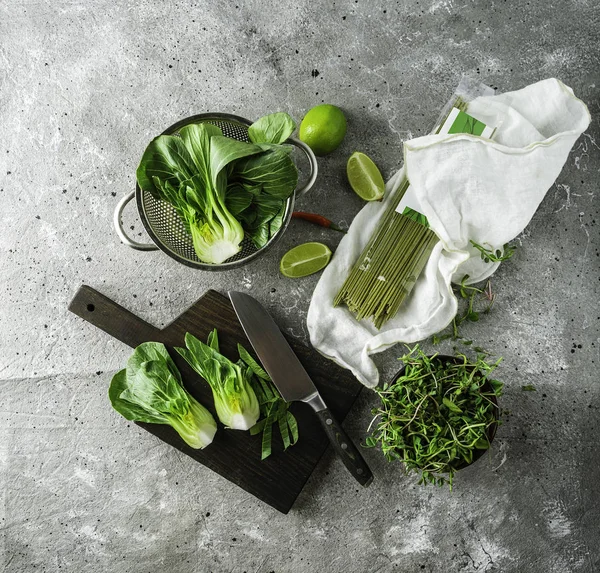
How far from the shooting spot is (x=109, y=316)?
1744mm

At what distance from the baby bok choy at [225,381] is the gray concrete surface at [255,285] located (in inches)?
7.0

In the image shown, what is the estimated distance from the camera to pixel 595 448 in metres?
1.70

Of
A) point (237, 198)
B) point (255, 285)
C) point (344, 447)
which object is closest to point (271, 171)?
point (237, 198)

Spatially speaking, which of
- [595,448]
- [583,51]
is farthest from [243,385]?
[583,51]

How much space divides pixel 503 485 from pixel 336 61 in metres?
1.47

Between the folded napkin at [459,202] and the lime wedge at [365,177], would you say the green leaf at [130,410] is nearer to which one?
the folded napkin at [459,202]

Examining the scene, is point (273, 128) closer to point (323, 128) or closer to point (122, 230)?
point (323, 128)

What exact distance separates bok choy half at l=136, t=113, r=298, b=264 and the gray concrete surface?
24 centimetres

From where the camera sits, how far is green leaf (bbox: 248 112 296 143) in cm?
151

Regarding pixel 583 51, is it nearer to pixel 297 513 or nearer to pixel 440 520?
pixel 440 520

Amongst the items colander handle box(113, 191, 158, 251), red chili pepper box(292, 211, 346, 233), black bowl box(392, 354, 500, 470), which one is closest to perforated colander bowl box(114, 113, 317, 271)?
colander handle box(113, 191, 158, 251)

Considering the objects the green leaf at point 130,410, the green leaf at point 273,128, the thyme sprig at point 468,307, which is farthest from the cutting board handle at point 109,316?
the thyme sprig at point 468,307

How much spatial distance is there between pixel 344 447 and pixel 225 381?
41 centimetres

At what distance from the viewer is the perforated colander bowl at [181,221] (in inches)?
61.5
